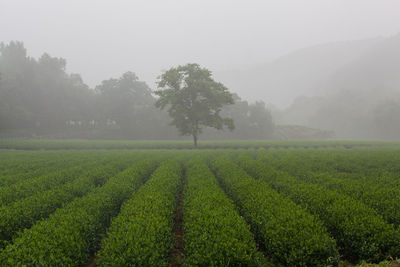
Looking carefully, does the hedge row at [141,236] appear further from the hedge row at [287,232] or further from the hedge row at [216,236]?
the hedge row at [287,232]

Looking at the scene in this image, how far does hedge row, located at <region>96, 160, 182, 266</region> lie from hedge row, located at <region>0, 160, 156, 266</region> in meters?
0.69

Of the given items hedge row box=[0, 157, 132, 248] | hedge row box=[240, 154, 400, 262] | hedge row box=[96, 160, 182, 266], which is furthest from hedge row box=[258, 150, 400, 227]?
hedge row box=[0, 157, 132, 248]

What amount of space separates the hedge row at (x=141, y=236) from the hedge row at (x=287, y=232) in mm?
2726

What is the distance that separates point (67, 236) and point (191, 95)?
32079 mm

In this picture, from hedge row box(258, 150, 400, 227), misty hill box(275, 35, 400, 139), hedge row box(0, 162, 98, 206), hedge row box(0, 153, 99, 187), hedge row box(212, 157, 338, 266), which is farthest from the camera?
misty hill box(275, 35, 400, 139)

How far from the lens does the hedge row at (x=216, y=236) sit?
435cm

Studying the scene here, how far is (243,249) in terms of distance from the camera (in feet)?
15.0

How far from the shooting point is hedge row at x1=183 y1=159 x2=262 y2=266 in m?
4.35

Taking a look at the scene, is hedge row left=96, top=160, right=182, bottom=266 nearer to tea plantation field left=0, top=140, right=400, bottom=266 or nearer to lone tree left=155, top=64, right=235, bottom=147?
tea plantation field left=0, top=140, right=400, bottom=266

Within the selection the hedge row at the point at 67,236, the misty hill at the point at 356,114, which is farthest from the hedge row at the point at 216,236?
the misty hill at the point at 356,114

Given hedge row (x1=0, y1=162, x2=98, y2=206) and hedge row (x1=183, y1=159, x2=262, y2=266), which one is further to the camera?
hedge row (x1=0, y1=162, x2=98, y2=206)

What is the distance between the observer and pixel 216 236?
4.90m

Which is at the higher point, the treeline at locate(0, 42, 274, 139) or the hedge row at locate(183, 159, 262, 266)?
the treeline at locate(0, 42, 274, 139)

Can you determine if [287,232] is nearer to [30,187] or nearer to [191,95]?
[30,187]
